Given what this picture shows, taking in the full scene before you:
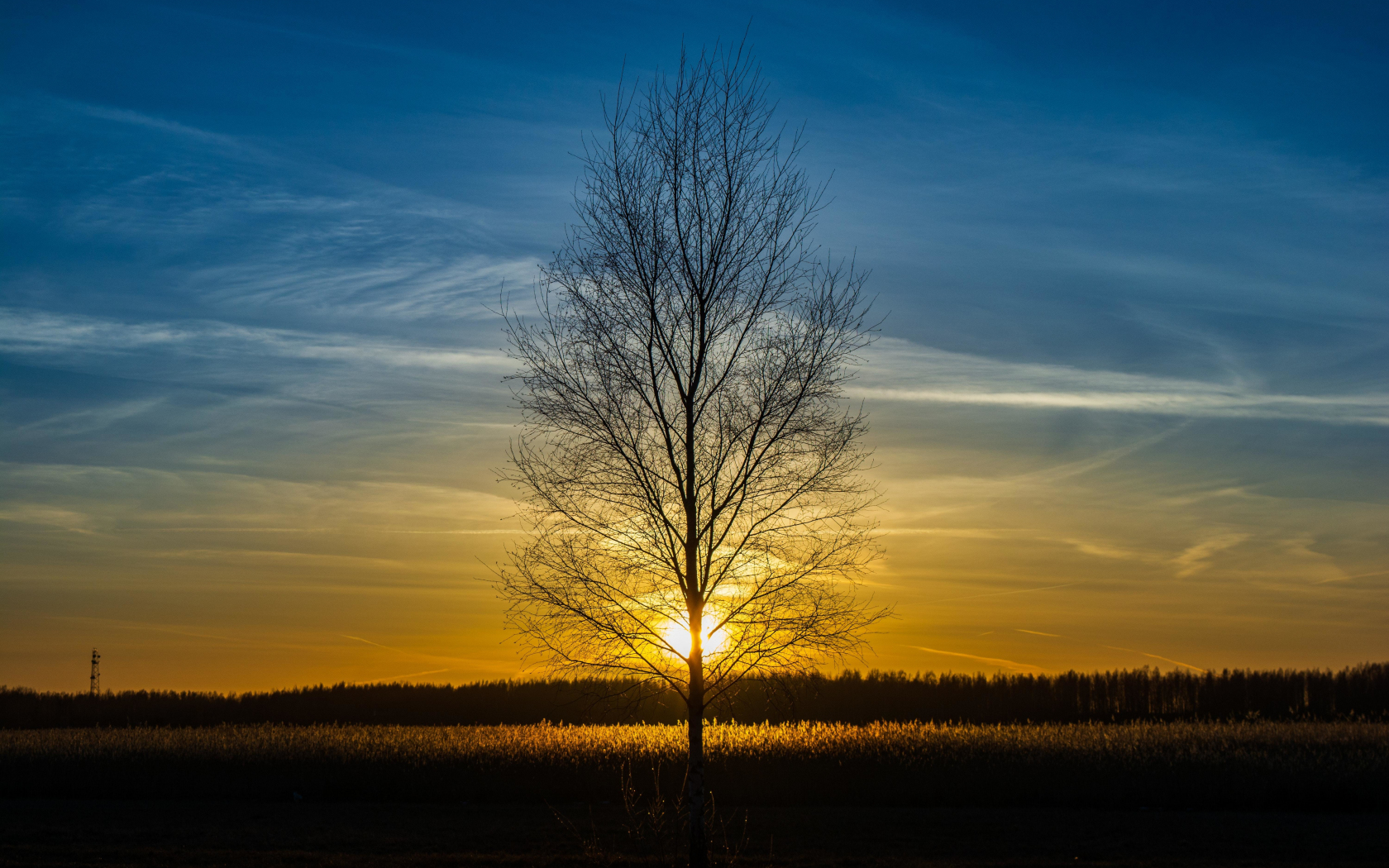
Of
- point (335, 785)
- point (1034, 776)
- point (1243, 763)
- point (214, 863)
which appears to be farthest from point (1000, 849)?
point (335, 785)

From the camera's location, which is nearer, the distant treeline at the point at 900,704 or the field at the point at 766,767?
the field at the point at 766,767

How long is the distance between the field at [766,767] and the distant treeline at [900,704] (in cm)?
2583

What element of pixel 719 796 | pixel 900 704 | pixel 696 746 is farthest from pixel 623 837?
pixel 900 704

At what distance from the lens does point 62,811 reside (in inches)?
1139

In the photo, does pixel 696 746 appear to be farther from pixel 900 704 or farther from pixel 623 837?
pixel 900 704

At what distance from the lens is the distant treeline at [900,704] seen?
65.4m

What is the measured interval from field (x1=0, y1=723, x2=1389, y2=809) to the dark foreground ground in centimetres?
191

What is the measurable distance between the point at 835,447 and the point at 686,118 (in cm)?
572

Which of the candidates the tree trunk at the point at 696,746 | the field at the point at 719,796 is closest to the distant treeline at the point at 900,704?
the field at the point at 719,796

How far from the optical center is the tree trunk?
14391mm

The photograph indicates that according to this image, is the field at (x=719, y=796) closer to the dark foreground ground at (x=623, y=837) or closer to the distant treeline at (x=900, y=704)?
the dark foreground ground at (x=623, y=837)

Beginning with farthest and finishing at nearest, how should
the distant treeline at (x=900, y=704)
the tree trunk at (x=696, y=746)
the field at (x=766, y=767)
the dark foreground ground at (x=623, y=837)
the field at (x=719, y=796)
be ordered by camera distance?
the distant treeline at (x=900, y=704) → the field at (x=766, y=767) → the field at (x=719, y=796) → the dark foreground ground at (x=623, y=837) → the tree trunk at (x=696, y=746)

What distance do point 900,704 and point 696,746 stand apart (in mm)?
59945

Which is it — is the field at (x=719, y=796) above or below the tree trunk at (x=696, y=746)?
below
